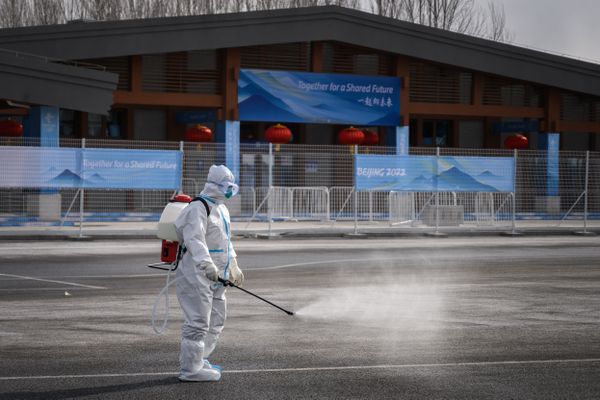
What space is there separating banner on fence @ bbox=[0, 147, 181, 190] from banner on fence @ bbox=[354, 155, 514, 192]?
531cm

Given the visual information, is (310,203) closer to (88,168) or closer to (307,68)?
(307,68)

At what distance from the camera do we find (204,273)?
27.0 ft

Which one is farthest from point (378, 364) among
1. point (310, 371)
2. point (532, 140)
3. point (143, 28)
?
point (532, 140)

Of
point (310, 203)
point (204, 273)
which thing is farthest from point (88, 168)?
point (204, 273)

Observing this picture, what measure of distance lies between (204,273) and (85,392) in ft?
4.38

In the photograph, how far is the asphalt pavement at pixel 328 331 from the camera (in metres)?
8.20

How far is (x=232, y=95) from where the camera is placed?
107ft

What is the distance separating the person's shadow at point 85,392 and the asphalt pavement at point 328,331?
0.7 inches

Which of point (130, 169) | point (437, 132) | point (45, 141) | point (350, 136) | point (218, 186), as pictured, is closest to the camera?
point (218, 186)

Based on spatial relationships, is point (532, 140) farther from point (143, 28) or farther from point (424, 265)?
point (424, 265)

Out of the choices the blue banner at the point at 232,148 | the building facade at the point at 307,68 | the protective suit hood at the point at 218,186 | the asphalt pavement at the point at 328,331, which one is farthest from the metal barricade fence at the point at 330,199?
the protective suit hood at the point at 218,186

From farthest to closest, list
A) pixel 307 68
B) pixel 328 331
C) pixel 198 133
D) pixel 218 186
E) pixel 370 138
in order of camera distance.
Result: pixel 370 138 < pixel 307 68 < pixel 198 133 < pixel 328 331 < pixel 218 186

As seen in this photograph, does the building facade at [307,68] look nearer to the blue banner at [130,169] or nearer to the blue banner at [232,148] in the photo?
the blue banner at [232,148]

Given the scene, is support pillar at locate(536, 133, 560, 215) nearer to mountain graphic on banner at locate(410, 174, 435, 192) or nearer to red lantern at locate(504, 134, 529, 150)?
red lantern at locate(504, 134, 529, 150)
